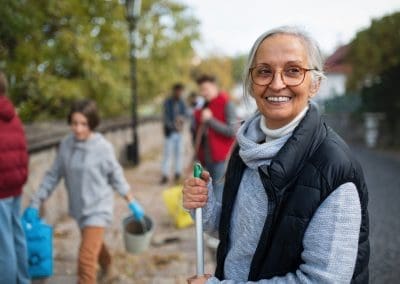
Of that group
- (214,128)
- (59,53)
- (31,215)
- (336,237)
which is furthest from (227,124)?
(336,237)

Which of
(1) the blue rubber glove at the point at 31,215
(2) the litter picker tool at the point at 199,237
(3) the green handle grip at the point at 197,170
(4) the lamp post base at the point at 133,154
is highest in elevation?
(3) the green handle grip at the point at 197,170

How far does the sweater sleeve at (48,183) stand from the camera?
3428mm

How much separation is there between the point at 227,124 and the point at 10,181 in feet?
9.15

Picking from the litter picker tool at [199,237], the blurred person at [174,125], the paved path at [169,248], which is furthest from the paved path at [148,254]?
the litter picker tool at [199,237]

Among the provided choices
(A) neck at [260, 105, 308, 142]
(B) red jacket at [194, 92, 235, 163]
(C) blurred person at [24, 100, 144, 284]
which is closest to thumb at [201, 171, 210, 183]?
(A) neck at [260, 105, 308, 142]

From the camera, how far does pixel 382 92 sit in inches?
501

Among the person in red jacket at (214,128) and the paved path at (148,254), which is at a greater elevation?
the person in red jacket at (214,128)

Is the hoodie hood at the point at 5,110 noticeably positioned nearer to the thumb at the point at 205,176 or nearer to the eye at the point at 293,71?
the thumb at the point at 205,176

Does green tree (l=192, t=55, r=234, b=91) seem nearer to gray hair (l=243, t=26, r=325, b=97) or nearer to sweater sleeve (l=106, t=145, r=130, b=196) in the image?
sweater sleeve (l=106, t=145, r=130, b=196)

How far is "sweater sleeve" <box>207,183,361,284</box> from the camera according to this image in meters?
1.30

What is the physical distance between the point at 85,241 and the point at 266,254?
2.25 m

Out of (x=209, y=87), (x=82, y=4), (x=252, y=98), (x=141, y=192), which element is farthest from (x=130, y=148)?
(x=252, y=98)

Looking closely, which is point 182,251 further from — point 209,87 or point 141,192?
point 141,192

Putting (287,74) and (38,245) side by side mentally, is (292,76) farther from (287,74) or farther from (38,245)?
(38,245)
